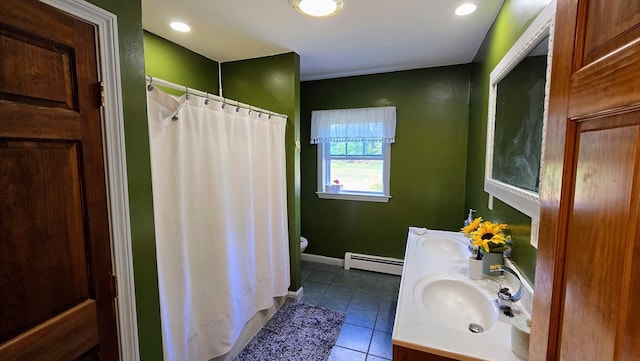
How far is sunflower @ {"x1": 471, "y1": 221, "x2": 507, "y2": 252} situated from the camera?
1.40 metres

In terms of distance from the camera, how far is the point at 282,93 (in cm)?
251

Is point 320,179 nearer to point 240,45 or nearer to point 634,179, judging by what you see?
point 240,45

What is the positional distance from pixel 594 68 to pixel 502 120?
1237 millimetres

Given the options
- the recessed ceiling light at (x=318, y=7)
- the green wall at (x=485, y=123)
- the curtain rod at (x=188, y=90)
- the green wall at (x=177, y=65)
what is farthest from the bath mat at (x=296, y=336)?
the recessed ceiling light at (x=318, y=7)

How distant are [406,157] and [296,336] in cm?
213

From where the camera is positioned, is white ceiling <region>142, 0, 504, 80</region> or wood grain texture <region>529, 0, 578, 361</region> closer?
wood grain texture <region>529, 0, 578, 361</region>

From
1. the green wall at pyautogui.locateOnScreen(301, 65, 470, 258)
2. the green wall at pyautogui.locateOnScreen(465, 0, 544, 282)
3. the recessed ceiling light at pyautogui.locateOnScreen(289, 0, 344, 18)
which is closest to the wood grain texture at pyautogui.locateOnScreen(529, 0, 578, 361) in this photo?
the green wall at pyautogui.locateOnScreen(465, 0, 544, 282)

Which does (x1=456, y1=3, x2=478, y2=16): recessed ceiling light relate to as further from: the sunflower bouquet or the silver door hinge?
the silver door hinge

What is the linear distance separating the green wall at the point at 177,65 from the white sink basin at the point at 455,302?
226 centimetres

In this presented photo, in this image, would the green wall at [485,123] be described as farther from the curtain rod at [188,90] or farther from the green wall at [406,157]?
the curtain rod at [188,90]

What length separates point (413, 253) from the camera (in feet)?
5.92

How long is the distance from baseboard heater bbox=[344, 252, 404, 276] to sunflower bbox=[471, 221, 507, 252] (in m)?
1.87

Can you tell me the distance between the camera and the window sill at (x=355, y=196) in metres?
3.25

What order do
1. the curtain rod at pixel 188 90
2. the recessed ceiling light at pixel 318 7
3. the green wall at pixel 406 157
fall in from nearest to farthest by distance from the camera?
the curtain rod at pixel 188 90 → the recessed ceiling light at pixel 318 7 → the green wall at pixel 406 157
